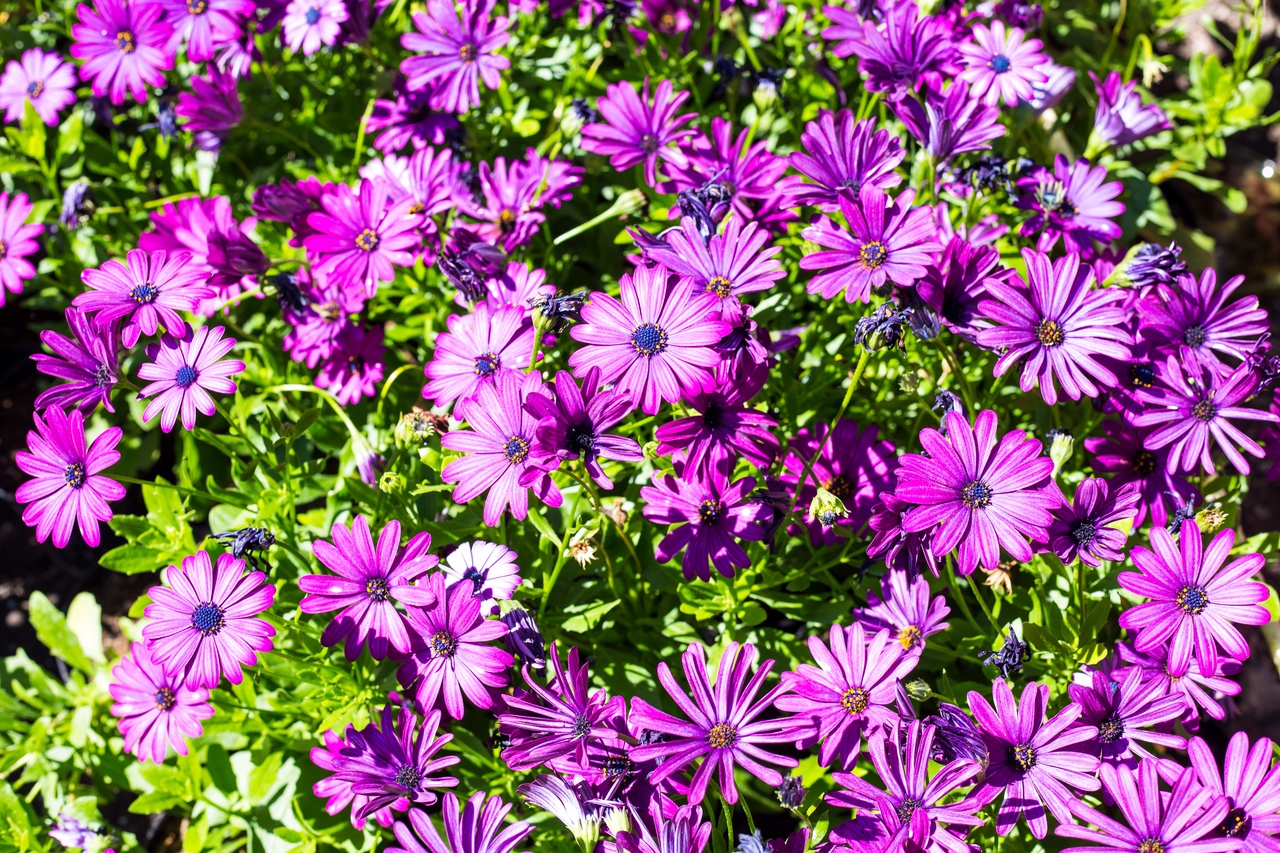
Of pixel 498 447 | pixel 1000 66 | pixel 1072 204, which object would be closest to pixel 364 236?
pixel 498 447

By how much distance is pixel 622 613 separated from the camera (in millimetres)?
2232

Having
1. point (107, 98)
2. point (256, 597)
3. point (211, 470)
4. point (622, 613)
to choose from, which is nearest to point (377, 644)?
point (256, 597)

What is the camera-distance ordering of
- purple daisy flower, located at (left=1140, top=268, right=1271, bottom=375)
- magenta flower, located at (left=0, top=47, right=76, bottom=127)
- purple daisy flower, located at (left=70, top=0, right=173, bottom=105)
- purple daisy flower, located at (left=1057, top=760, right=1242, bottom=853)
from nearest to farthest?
purple daisy flower, located at (left=1057, top=760, right=1242, bottom=853)
purple daisy flower, located at (left=1140, top=268, right=1271, bottom=375)
purple daisy flower, located at (left=70, top=0, right=173, bottom=105)
magenta flower, located at (left=0, top=47, right=76, bottom=127)

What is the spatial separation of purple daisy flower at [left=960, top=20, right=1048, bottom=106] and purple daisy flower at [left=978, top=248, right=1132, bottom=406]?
2.10 feet

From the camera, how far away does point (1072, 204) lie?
2.20m

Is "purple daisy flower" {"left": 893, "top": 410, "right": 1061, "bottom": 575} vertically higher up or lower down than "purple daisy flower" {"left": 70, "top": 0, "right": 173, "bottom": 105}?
lower down

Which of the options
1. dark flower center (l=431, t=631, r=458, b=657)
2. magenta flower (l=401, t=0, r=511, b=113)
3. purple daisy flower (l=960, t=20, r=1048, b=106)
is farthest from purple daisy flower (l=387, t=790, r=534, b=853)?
purple daisy flower (l=960, t=20, r=1048, b=106)

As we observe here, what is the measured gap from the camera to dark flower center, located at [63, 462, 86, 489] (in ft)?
5.89

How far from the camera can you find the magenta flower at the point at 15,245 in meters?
2.41

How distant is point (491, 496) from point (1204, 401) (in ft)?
4.54

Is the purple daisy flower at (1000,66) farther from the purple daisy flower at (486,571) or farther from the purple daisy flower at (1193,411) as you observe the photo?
the purple daisy flower at (486,571)

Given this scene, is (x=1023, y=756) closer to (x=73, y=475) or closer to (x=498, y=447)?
(x=498, y=447)

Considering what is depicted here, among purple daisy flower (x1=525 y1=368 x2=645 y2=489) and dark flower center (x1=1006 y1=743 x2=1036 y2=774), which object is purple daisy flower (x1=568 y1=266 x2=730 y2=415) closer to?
purple daisy flower (x1=525 y1=368 x2=645 y2=489)

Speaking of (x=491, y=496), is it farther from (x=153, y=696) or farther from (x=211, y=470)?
(x=211, y=470)
